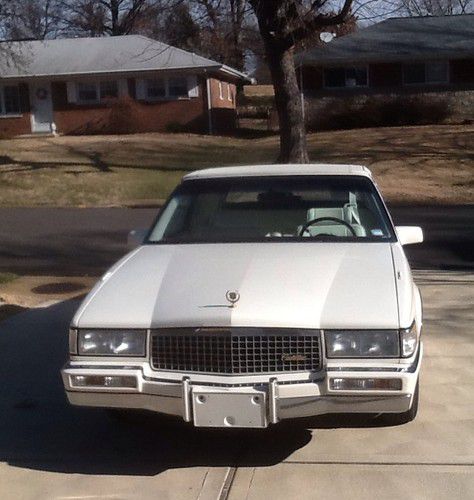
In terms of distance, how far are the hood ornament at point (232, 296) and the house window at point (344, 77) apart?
3424cm

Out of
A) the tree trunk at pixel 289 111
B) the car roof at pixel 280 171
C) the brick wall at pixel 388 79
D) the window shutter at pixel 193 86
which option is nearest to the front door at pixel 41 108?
the window shutter at pixel 193 86

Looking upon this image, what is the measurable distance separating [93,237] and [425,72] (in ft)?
82.6

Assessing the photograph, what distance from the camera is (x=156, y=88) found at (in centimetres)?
3806

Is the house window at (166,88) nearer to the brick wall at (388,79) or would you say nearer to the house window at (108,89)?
the house window at (108,89)

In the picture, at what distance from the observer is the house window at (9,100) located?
39500 millimetres

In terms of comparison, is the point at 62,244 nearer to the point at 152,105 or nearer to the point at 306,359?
the point at 306,359

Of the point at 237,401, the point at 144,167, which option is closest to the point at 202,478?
the point at 237,401

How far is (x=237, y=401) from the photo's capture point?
4.79 metres

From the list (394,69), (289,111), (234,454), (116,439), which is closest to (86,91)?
(394,69)

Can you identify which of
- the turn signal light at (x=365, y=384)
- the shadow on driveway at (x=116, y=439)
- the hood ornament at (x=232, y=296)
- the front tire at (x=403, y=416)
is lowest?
the shadow on driveway at (x=116, y=439)

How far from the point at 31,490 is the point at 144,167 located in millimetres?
23326

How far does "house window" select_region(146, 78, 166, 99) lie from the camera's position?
3788cm

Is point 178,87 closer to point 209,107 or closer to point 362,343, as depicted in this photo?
point 209,107

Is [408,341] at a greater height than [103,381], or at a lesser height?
greater
